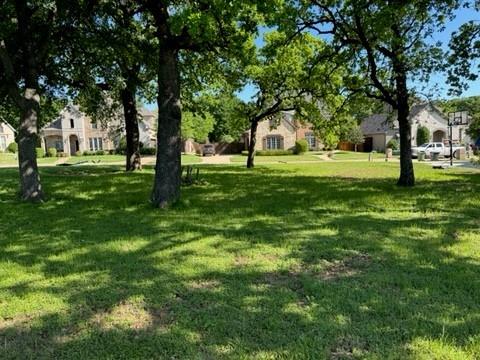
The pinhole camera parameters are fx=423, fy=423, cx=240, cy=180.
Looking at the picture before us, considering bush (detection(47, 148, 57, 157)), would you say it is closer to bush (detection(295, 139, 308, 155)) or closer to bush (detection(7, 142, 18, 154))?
bush (detection(7, 142, 18, 154))

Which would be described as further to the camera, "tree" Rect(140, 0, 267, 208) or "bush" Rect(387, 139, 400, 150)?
"bush" Rect(387, 139, 400, 150)

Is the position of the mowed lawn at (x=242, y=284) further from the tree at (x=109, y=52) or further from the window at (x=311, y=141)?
the window at (x=311, y=141)

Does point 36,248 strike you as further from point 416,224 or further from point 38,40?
point 38,40

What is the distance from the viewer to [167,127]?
9.04 metres

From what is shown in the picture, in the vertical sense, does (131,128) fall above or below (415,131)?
below

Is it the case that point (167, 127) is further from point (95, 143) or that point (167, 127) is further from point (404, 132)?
point (95, 143)

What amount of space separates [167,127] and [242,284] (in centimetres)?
551

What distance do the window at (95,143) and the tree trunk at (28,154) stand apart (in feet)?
163

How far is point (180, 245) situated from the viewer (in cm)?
571

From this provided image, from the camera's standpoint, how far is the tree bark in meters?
12.7

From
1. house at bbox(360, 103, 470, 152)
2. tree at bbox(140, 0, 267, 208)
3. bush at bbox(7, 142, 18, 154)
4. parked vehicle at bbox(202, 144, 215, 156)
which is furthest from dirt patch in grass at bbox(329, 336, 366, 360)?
bush at bbox(7, 142, 18, 154)

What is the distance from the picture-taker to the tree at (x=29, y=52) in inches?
385

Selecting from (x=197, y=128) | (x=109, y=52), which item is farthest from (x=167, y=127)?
(x=197, y=128)

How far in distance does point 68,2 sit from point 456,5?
10262mm
